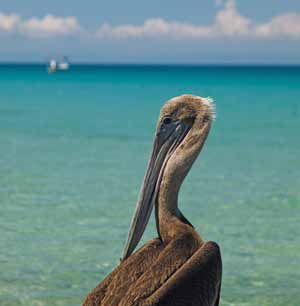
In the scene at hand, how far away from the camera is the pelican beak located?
4.65 metres

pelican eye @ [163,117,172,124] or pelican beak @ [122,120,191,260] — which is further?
pelican eye @ [163,117,172,124]

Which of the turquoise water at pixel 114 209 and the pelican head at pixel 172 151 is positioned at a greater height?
the pelican head at pixel 172 151

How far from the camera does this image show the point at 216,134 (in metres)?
21.5

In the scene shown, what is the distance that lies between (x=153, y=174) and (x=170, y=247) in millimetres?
614

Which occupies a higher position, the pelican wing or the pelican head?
the pelican head

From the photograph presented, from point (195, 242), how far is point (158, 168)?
23.4 inches

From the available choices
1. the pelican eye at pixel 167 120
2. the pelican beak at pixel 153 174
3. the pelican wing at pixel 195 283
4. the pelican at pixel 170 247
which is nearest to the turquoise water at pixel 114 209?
the pelican beak at pixel 153 174

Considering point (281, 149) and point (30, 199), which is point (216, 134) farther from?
point (30, 199)

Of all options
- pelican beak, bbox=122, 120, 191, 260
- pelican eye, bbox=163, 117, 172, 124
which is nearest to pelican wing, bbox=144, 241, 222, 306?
pelican beak, bbox=122, 120, 191, 260

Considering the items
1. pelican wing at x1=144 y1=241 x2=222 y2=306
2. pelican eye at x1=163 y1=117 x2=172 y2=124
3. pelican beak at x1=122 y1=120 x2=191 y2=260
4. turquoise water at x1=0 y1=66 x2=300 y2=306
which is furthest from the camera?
turquoise water at x1=0 y1=66 x2=300 y2=306

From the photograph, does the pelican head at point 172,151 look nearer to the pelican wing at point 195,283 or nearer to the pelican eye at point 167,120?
the pelican eye at point 167,120

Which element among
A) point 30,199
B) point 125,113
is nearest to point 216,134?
point 125,113

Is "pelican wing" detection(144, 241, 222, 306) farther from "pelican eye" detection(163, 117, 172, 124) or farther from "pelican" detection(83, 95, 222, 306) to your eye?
"pelican eye" detection(163, 117, 172, 124)

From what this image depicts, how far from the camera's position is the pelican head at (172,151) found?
15.3ft
